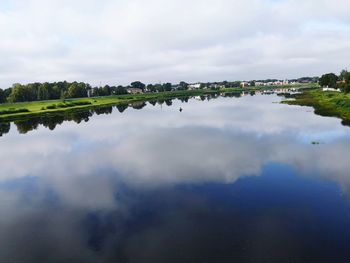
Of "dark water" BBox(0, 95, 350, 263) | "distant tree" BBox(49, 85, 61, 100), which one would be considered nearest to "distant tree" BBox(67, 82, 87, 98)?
"distant tree" BBox(49, 85, 61, 100)

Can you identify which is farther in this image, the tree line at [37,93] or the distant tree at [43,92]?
the distant tree at [43,92]

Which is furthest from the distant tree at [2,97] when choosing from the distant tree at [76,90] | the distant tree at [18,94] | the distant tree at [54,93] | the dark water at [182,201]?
the dark water at [182,201]

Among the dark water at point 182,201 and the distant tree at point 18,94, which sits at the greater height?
the distant tree at point 18,94

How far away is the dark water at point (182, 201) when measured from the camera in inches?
662

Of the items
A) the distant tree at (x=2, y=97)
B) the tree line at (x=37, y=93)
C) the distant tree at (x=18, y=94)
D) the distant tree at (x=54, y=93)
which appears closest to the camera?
the distant tree at (x=18, y=94)

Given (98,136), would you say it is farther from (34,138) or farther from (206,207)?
(206,207)

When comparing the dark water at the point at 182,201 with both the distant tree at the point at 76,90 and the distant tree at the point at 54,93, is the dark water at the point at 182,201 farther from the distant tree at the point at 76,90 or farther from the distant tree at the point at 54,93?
the distant tree at the point at 76,90

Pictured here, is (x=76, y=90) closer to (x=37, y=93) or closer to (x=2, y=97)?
(x=37, y=93)

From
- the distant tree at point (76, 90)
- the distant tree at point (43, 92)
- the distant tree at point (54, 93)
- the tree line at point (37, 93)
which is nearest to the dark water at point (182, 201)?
the tree line at point (37, 93)

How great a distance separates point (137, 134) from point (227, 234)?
127ft

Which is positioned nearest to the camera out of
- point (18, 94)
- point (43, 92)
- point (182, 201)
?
point (182, 201)

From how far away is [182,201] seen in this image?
23.3 metres

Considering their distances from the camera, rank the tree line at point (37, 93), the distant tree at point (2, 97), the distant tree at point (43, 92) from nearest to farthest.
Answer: the tree line at point (37, 93), the distant tree at point (2, 97), the distant tree at point (43, 92)

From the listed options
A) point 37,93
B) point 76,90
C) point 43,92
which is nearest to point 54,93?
point 43,92
